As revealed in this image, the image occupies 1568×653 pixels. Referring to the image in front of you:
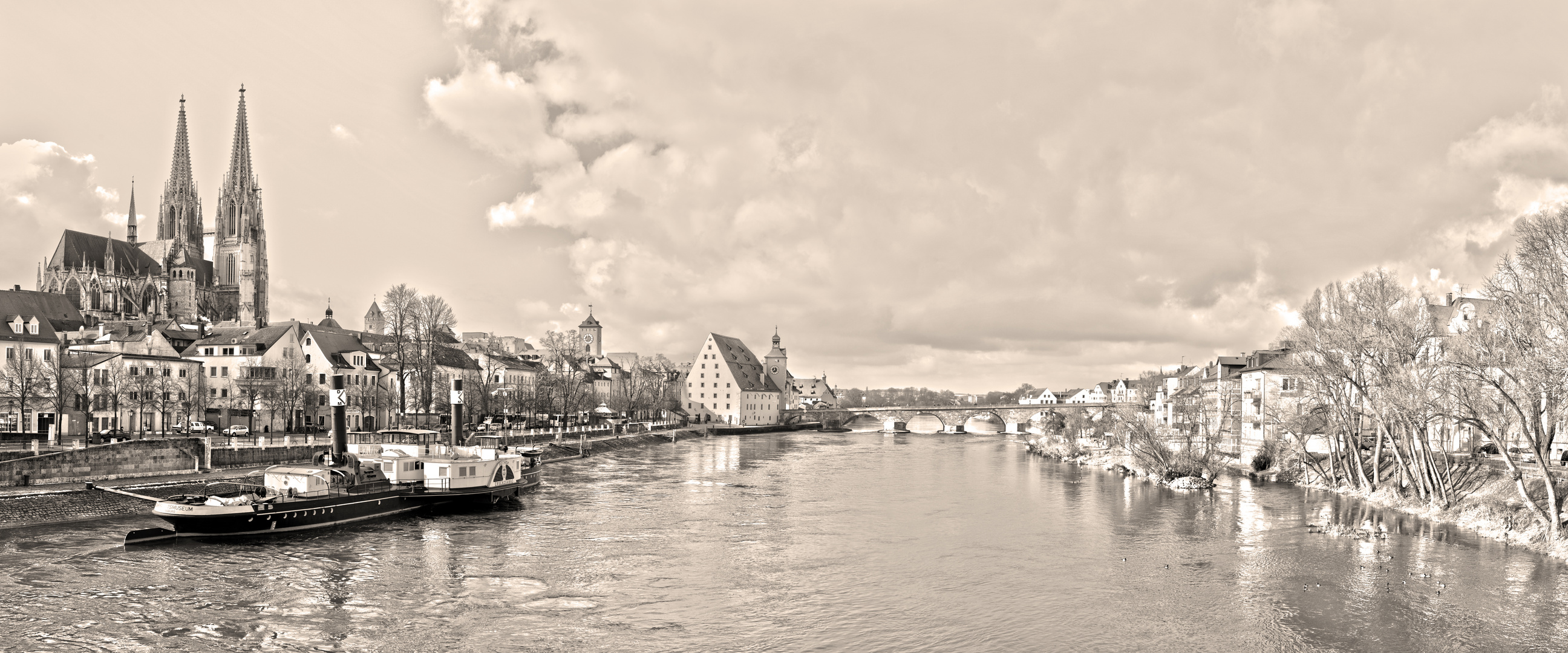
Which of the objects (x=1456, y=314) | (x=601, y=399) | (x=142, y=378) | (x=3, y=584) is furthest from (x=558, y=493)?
(x=601, y=399)

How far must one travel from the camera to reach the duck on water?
3422cm

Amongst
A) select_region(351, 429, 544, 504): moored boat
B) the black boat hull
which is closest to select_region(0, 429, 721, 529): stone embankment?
the black boat hull

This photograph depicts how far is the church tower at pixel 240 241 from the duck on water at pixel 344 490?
121m

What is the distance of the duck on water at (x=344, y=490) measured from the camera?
34.2 m

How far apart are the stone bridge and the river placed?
8153 centimetres

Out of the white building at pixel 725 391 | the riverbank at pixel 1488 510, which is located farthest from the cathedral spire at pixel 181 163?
the riverbank at pixel 1488 510

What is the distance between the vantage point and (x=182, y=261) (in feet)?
487

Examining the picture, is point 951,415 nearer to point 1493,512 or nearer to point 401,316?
point 401,316

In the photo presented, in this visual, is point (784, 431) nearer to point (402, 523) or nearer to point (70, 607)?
point (402, 523)

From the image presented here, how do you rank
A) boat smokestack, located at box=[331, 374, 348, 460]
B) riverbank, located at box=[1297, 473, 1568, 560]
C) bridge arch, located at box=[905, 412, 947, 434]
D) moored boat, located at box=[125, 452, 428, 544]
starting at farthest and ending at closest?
bridge arch, located at box=[905, 412, 947, 434]
boat smokestack, located at box=[331, 374, 348, 460]
moored boat, located at box=[125, 452, 428, 544]
riverbank, located at box=[1297, 473, 1568, 560]

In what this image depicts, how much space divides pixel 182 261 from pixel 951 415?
118m

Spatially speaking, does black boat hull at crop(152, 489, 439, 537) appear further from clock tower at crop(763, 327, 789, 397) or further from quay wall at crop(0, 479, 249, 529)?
clock tower at crop(763, 327, 789, 397)

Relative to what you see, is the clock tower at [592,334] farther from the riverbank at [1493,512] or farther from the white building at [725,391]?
the riverbank at [1493,512]

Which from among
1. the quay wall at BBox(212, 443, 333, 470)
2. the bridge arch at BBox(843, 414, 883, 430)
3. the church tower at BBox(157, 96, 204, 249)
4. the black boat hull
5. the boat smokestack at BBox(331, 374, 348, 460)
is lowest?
the bridge arch at BBox(843, 414, 883, 430)
